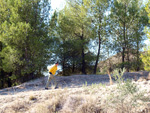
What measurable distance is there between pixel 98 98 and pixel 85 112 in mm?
841

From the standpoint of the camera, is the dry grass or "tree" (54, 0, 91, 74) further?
"tree" (54, 0, 91, 74)

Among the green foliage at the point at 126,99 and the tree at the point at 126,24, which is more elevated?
the tree at the point at 126,24

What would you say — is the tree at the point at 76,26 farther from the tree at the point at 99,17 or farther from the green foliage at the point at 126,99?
the green foliage at the point at 126,99

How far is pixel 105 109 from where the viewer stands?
15.7 ft

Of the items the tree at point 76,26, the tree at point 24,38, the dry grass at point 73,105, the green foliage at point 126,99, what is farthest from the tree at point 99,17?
the green foliage at point 126,99

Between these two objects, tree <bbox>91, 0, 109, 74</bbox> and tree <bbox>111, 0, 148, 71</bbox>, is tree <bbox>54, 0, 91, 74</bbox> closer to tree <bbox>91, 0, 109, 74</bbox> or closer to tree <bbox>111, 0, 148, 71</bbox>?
tree <bbox>91, 0, 109, 74</bbox>

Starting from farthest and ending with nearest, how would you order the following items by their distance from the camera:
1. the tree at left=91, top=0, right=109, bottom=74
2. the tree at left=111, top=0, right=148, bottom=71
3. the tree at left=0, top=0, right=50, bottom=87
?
the tree at left=111, top=0, right=148, bottom=71 → the tree at left=91, top=0, right=109, bottom=74 → the tree at left=0, top=0, right=50, bottom=87

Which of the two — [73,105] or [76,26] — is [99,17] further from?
[73,105]

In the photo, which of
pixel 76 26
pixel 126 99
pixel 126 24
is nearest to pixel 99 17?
pixel 76 26

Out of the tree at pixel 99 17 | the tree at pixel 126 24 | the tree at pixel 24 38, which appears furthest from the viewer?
the tree at pixel 126 24

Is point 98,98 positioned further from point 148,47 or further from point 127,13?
point 127,13

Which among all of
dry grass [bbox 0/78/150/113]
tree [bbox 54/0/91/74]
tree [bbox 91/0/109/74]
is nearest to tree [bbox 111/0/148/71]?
tree [bbox 91/0/109/74]

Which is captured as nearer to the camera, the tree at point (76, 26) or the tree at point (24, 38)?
the tree at point (24, 38)

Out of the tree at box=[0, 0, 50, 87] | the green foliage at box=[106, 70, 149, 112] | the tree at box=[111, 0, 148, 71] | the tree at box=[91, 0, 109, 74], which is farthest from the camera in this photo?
the tree at box=[111, 0, 148, 71]
